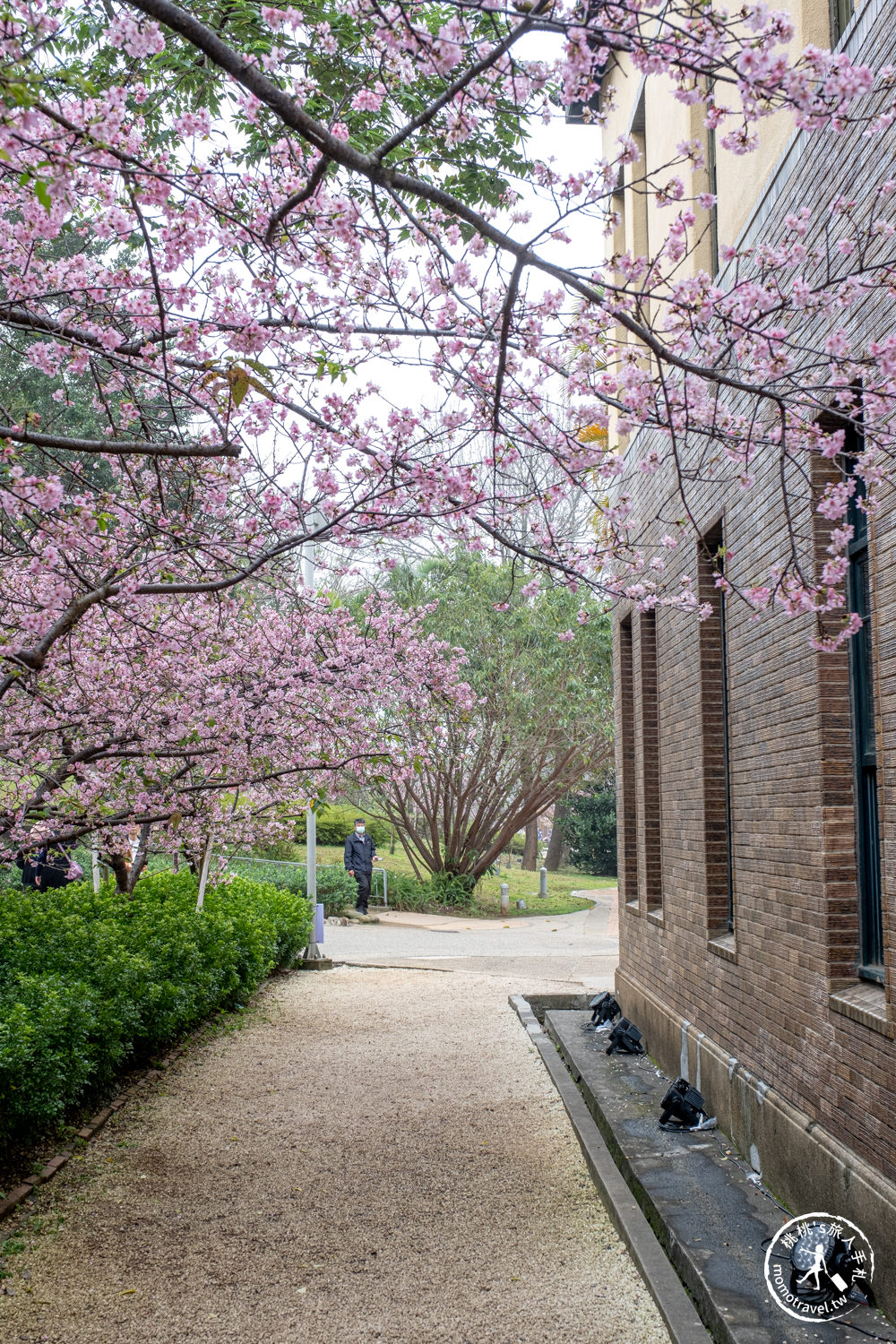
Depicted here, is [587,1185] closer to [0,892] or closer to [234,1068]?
[234,1068]

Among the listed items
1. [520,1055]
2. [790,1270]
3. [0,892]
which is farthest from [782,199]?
[0,892]

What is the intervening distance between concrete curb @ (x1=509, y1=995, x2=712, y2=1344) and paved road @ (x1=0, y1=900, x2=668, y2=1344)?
8 cm

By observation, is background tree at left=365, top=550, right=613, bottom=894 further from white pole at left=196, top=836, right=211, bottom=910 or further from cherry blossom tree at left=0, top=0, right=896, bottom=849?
cherry blossom tree at left=0, top=0, right=896, bottom=849

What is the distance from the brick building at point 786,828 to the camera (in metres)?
4.36

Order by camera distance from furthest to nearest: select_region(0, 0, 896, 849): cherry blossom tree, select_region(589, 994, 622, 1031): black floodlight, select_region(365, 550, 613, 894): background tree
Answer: select_region(365, 550, 613, 894): background tree
select_region(589, 994, 622, 1031): black floodlight
select_region(0, 0, 896, 849): cherry blossom tree

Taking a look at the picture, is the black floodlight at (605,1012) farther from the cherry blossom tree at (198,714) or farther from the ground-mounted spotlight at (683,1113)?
the ground-mounted spotlight at (683,1113)

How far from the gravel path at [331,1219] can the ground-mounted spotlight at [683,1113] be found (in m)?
0.61

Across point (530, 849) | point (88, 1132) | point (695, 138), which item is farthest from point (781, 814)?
point (530, 849)

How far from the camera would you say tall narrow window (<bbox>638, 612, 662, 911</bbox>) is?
9867 millimetres

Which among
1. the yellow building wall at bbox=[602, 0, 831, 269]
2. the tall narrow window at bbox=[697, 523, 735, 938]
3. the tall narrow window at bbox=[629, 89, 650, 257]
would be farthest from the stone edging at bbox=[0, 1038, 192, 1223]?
the tall narrow window at bbox=[629, 89, 650, 257]

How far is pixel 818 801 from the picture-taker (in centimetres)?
508

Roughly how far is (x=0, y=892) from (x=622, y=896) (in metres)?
6.25

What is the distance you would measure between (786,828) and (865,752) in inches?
32.3

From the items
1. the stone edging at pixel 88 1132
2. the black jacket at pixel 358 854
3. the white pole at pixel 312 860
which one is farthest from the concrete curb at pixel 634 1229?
the black jacket at pixel 358 854
